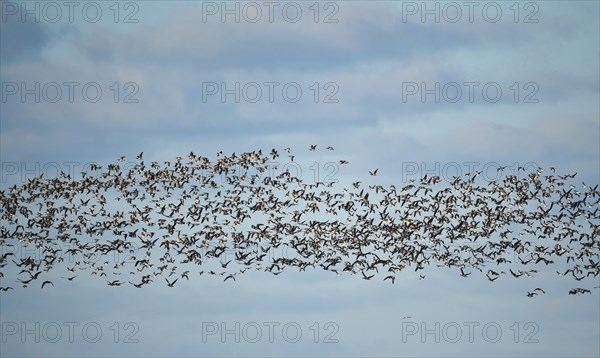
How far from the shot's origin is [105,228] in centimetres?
5206

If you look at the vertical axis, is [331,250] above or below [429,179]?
below

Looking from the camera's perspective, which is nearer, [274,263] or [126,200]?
[274,263]

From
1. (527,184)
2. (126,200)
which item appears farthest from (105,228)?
(527,184)

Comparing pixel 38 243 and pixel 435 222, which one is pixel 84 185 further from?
pixel 435 222

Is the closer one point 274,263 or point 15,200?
point 274,263

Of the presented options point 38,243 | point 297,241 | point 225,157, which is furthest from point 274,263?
point 38,243

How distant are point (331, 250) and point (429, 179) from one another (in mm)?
8334

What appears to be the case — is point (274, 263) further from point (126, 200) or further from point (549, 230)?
point (549, 230)

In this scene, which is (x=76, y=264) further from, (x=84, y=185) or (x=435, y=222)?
(x=435, y=222)

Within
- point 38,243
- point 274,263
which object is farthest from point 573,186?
point 38,243

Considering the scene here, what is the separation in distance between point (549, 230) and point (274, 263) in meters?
17.2

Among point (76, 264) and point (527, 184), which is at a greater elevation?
point (527, 184)

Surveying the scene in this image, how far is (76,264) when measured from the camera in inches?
1966

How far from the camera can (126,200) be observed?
2090 inches
